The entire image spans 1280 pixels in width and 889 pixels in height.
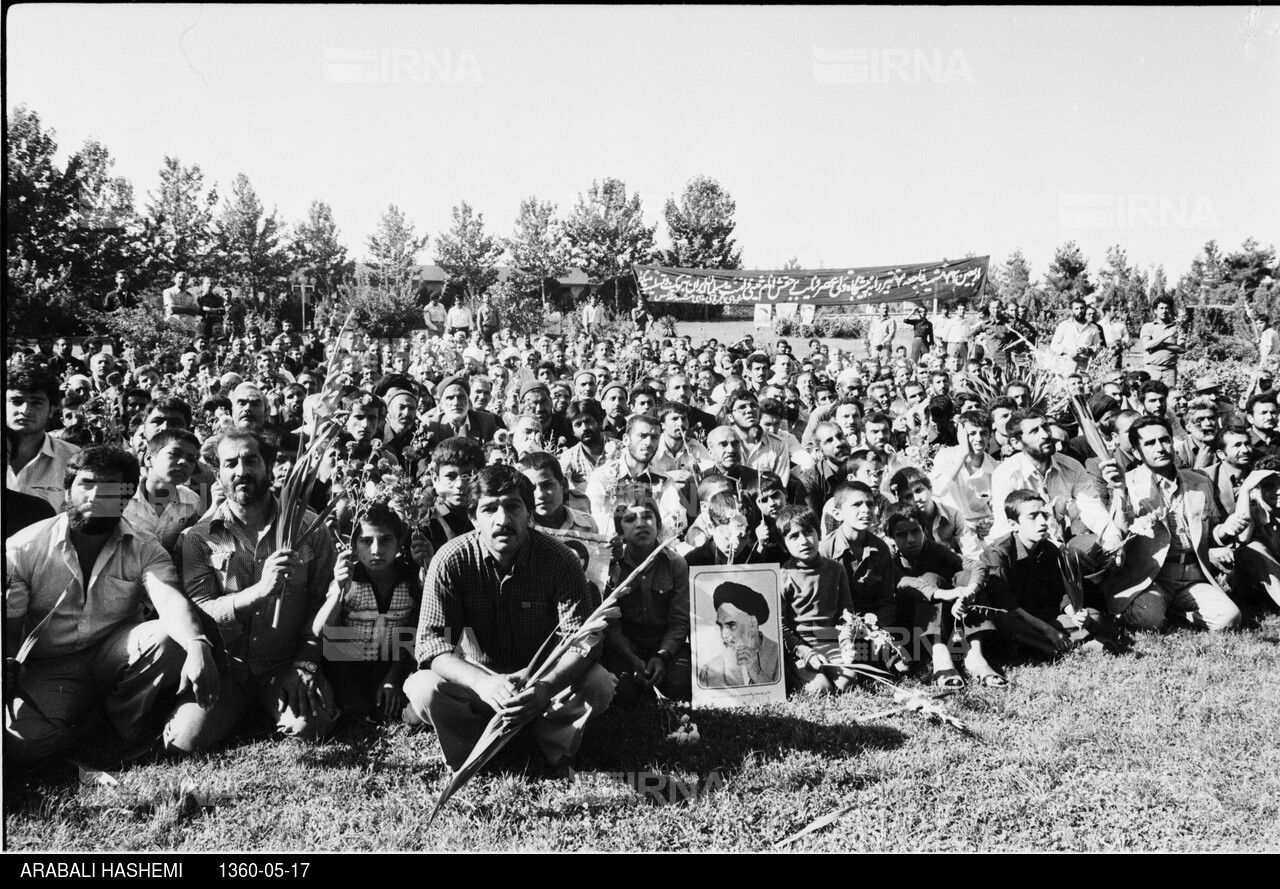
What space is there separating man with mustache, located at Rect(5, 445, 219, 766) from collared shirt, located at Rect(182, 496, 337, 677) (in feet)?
0.48

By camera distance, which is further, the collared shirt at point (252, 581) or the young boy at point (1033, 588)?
the young boy at point (1033, 588)

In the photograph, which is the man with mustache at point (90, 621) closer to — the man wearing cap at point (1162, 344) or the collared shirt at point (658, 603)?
the collared shirt at point (658, 603)

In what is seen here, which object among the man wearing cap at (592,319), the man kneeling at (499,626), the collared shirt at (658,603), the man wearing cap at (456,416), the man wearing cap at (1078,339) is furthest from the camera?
the man wearing cap at (592,319)

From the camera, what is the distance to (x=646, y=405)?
578 cm

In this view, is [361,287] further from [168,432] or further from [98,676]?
[98,676]

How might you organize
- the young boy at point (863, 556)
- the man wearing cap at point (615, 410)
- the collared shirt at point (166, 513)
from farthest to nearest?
1. the man wearing cap at point (615, 410)
2. the young boy at point (863, 556)
3. the collared shirt at point (166, 513)

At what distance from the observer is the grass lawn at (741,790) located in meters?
3.19

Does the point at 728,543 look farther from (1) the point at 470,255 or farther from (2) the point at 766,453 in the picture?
(1) the point at 470,255

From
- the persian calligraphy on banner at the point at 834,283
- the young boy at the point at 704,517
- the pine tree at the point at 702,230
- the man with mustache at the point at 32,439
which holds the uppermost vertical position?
the pine tree at the point at 702,230

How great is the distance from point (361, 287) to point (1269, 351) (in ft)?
35.7

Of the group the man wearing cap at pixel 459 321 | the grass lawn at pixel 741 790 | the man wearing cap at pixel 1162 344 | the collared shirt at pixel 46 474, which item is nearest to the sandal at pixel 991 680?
the grass lawn at pixel 741 790

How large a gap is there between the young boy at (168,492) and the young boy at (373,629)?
29.5 inches

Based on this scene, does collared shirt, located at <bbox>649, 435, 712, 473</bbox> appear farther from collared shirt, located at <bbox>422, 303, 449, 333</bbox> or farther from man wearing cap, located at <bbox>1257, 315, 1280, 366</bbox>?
man wearing cap, located at <bbox>1257, 315, 1280, 366</bbox>
